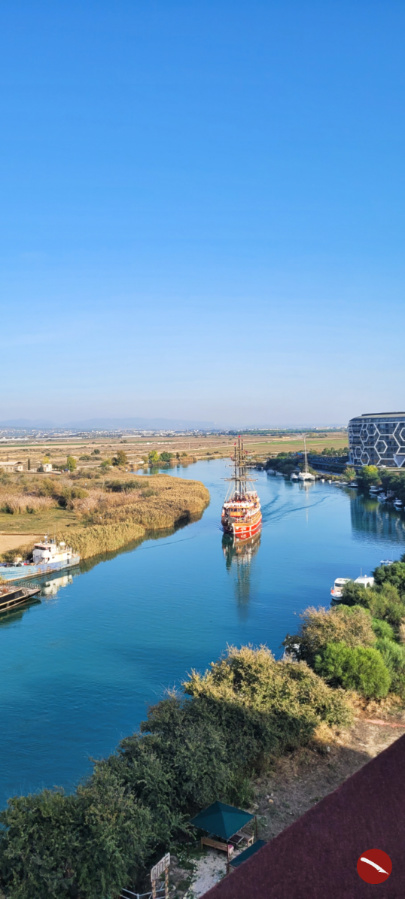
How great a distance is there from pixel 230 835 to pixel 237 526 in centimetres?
3726

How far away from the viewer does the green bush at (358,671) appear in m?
18.5

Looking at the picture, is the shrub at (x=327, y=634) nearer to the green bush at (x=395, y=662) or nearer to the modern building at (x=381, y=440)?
the green bush at (x=395, y=662)

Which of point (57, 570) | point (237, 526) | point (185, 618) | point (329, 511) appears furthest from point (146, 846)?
point (329, 511)

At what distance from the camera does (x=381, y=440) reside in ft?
330

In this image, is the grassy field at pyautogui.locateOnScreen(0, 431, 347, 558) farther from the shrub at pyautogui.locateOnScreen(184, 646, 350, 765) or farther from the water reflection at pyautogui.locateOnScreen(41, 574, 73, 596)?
the shrub at pyautogui.locateOnScreen(184, 646, 350, 765)

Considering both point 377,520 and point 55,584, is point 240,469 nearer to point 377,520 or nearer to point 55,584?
point 377,520

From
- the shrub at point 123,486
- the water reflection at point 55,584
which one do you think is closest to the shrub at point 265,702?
the water reflection at point 55,584

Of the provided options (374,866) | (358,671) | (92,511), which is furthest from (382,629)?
(92,511)

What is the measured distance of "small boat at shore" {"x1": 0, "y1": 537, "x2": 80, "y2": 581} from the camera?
120ft

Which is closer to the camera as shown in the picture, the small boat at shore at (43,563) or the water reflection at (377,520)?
the small boat at shore at (43,563)

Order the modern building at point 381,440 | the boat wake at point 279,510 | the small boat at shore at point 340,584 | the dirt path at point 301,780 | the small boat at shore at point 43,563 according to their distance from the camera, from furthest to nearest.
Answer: the modern building at point 381,440, the boat wake at point 279,510, the small boat at shore at point 43,563, the small boat at shore at point 340,584, the dirt path at point 301,780

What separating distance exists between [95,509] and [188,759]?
4492 centimetres

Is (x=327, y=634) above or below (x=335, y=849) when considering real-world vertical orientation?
below

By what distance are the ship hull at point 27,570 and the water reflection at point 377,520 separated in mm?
26093
